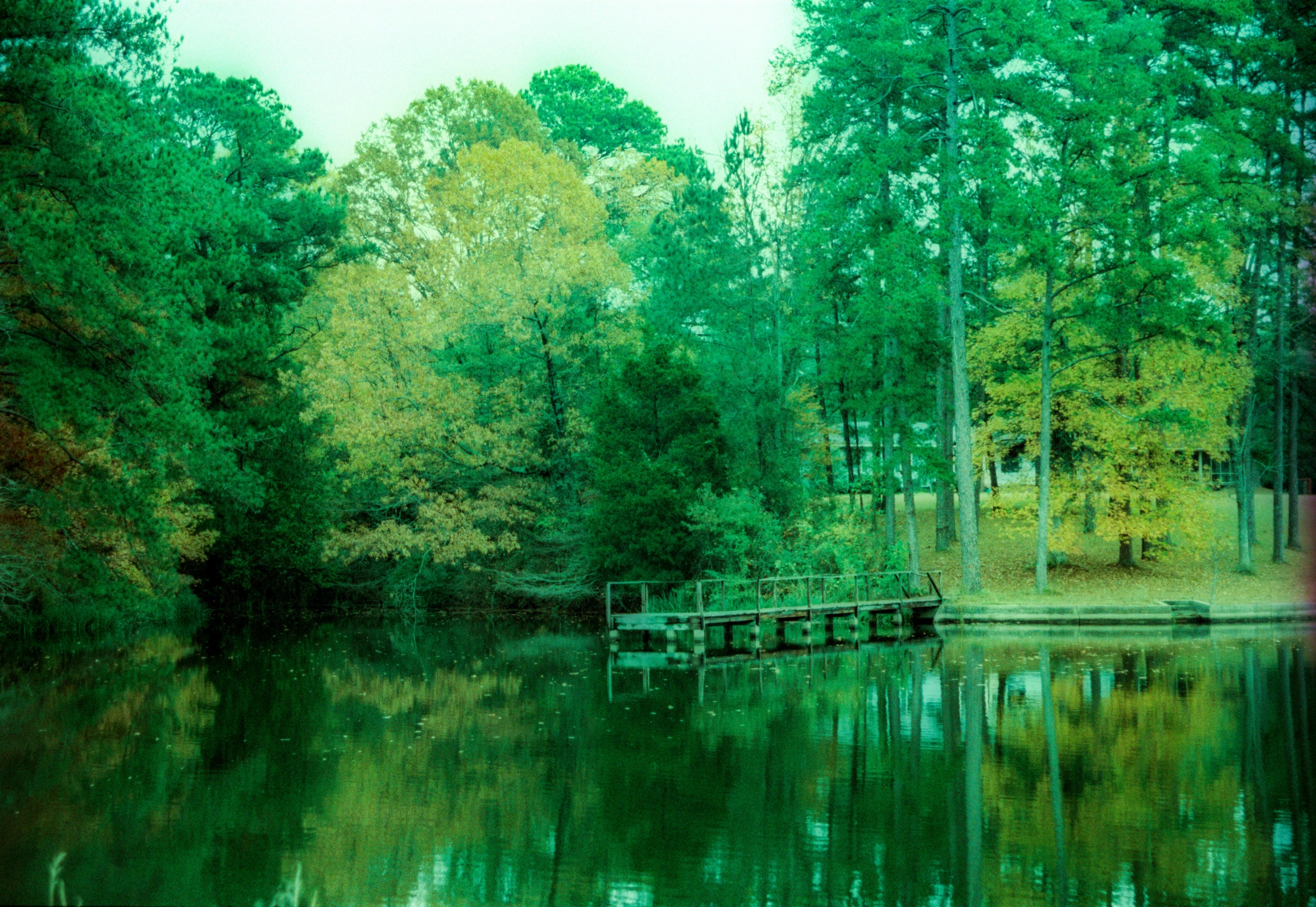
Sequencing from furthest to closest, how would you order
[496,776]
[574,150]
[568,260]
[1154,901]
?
[574,150] < [568,260] < [496,776] < [1154,901]

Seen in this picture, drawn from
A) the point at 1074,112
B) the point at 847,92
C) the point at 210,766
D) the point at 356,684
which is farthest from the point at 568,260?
the point at 210,766

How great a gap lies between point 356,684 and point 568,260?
49.8 feet

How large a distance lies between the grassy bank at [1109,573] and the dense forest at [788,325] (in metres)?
0.89

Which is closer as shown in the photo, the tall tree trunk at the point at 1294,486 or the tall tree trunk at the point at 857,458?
the tall tree trunk at the point at 1294,486

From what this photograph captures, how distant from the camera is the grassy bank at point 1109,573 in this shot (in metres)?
31.5

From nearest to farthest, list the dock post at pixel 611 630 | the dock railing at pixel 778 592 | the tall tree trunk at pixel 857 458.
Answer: the dock post at pixel 611 630 → the dock railing at pixel 778 592 → the tall tree trunk at pixel 857 458

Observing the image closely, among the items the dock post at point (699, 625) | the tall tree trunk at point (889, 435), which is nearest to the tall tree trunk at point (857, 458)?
the tall tree trunk at point (889, 435)

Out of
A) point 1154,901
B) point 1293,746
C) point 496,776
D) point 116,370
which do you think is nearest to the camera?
point 1154,901

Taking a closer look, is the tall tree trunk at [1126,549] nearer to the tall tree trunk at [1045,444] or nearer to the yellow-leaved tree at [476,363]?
the tall tree trunk at [1045,444]

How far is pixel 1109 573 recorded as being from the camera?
3472 centimetres

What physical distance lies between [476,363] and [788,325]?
338 inches

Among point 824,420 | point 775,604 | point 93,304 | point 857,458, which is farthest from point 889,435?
point 93,304

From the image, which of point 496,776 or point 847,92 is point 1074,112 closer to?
point 847,92

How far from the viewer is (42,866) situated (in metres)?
10.2
